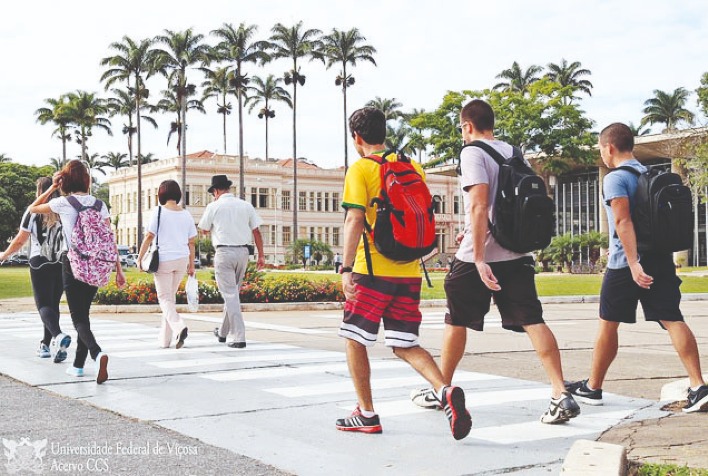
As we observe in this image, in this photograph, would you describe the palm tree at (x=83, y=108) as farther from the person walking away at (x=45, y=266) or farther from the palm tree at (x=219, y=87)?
the person walking away at (x=45, y=266)

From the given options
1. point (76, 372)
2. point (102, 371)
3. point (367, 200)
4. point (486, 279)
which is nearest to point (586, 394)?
point (486, 279)

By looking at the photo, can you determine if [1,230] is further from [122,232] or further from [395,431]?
[395,431]

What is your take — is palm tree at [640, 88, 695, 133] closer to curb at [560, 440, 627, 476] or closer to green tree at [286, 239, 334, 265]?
green tree at [286, 239, 334, 265]

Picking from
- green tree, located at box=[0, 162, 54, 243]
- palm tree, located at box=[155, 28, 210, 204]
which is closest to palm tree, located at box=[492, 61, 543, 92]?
palm tree, located at box=[155, 28, 210, 204]

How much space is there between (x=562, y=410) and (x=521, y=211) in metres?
1.19

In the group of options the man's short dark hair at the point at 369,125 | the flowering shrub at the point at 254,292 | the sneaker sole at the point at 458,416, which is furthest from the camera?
the flowering shrub at the point at 254,292

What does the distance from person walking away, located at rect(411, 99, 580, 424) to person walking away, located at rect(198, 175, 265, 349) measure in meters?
4.57

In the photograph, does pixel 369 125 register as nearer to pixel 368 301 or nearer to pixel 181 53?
pixel 368 301

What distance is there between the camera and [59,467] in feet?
14.8

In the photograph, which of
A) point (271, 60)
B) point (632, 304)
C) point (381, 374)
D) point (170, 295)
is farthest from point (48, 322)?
point (271, 60)

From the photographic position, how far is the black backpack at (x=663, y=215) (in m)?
6.04

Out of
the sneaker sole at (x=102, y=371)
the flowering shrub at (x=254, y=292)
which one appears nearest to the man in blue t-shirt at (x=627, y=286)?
the sneaker sole at (x=102, y=371)

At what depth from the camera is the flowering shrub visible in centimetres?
1859

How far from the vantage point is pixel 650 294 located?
6152mm
